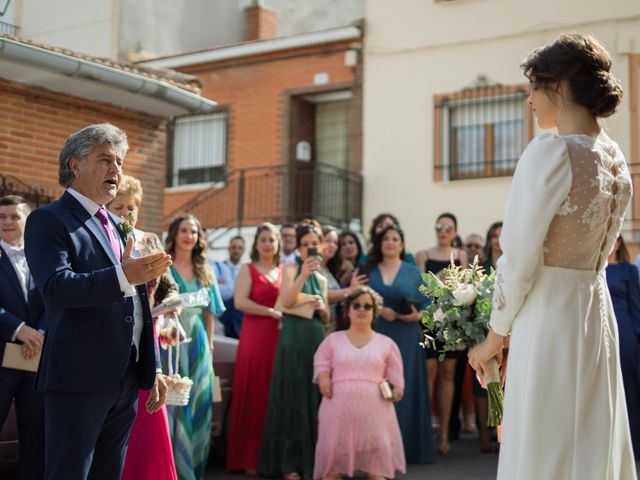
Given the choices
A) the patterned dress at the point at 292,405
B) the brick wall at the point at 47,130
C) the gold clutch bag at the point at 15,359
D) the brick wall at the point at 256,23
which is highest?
the brick wall at the point at 256,23

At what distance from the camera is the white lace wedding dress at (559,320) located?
A: 356 centimetres

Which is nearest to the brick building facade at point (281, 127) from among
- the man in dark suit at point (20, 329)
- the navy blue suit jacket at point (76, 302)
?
the man in dark suit at point (20, 329)

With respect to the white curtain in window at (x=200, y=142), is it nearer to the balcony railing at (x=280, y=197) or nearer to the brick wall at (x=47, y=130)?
the balcony railing at (x=280, y=197)

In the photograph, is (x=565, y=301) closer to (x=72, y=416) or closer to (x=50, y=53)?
(x=72, y=416)

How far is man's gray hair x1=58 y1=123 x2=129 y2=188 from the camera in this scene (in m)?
4.18

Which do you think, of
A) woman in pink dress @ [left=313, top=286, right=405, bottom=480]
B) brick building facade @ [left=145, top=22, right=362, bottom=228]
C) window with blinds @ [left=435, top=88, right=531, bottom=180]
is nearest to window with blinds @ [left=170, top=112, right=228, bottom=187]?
brick building facade @ [left=145, top=22, right=362, bottom=228]

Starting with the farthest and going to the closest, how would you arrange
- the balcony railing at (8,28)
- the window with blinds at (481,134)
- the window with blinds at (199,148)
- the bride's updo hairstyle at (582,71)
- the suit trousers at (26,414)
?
the window with blinds at (199,148) → the window with blinds at (481,134) → the balcony railing at (8,28) → the suit trousers at (26,414) → the bride's updo hairstyle at (582,71)

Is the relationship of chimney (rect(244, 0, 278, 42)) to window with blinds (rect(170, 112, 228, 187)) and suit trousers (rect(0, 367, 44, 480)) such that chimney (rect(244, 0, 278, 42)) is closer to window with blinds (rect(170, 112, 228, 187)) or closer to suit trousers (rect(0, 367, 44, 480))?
window with blinds (rect(170, 112, 228, 187))

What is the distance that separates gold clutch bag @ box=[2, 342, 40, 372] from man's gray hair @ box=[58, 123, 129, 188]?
2.16m

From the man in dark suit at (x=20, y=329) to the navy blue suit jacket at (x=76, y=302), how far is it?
1.94m

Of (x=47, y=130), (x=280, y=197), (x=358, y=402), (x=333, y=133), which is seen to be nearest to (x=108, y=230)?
(x=358, y=402)

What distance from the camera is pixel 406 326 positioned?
928 centimetres

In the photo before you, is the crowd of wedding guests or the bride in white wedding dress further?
the crowd of wedding guests

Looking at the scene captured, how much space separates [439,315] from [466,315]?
0.15m
